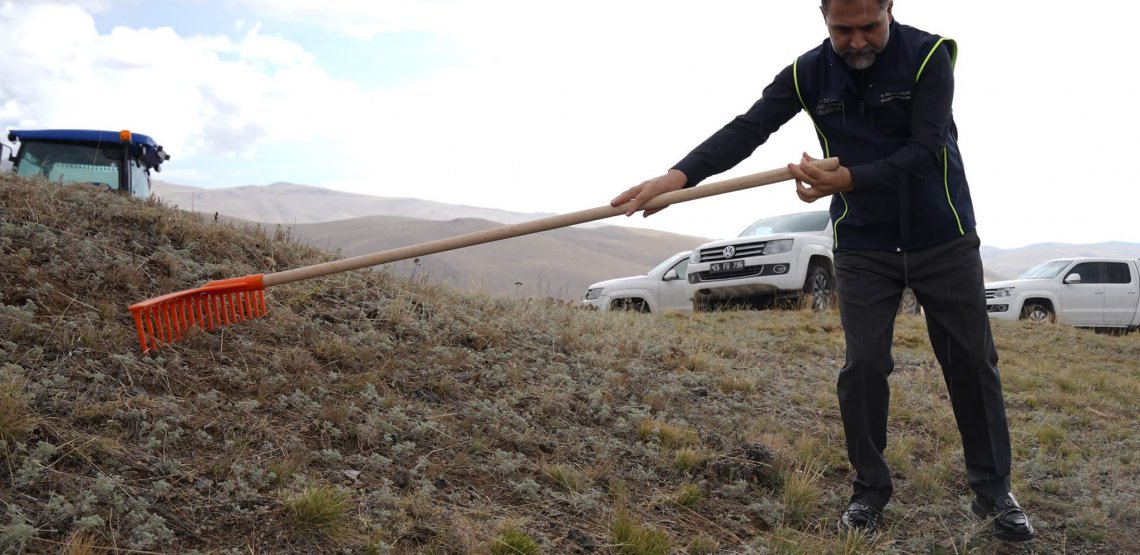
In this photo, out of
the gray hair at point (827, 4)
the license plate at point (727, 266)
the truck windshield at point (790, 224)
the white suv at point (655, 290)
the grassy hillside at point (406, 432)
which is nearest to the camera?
the grassy hillside at point (406, 432)

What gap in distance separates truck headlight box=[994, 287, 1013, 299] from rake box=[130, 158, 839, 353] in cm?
1378

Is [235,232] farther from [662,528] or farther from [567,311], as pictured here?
[662,528]

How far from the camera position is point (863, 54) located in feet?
12.2

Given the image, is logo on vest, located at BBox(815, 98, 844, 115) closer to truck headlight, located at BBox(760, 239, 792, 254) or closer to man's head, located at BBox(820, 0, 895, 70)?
man's head, located at BBox(820, 0, 895, 70)

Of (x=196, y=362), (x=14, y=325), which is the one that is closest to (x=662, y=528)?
(x=196, y=362)

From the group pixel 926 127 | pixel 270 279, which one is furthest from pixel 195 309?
pixel 926 127

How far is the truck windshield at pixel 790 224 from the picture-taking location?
12.8 meters

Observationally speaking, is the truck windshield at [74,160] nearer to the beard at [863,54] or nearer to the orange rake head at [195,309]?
the orange rake head at [195,309]

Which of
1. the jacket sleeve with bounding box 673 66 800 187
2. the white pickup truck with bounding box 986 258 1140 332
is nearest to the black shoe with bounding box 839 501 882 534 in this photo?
the jacket sleeve with bounding box 673 66 800 187

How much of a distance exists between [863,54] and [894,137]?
0.40 metres

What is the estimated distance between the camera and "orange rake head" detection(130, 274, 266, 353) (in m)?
4.44

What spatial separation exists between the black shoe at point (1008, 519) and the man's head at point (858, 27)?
2060 mm

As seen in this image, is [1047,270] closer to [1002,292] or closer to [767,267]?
[1002,292]

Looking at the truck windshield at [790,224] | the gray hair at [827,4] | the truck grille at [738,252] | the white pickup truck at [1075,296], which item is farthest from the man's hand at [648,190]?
the white pickup truck at [1075,296]
